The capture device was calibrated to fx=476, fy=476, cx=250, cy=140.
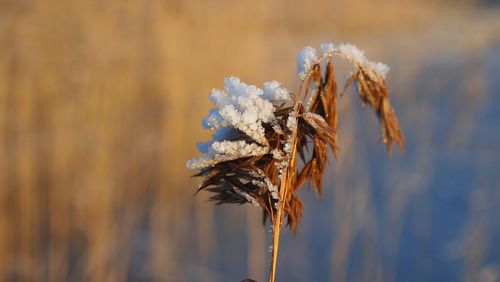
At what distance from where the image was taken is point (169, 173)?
3.30 m

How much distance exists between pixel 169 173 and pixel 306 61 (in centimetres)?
280

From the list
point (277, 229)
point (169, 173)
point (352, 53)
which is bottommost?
point (277, 229)

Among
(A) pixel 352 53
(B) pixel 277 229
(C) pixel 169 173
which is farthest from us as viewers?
(C) pixel 169 173

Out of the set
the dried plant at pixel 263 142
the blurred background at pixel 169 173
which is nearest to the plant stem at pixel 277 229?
the dried plant at pixel 263 142

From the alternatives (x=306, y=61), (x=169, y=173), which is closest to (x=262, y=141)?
(x=306, y=61)

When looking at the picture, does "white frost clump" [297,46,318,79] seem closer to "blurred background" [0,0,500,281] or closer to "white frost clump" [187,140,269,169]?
"white frost clump" [187,140,269,169]

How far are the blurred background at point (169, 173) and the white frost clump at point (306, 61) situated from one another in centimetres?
214

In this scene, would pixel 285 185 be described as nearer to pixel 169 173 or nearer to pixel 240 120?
pixel 240 120

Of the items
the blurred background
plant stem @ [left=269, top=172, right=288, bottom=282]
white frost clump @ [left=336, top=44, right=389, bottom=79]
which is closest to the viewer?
plant stem @ [left=269, top=172, right=288, bottom=282]

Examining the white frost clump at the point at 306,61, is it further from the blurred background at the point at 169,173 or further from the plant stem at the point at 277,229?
the blurred background at the point at 169,173

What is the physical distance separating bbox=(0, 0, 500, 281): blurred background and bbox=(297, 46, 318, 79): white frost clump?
2138 mm

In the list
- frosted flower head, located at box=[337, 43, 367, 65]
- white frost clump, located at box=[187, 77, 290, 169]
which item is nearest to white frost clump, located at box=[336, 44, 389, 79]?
frosted flower head, located at box=[337, 43, 367, 65]

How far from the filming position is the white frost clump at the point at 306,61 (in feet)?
1.93

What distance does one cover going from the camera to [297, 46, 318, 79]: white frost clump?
59cm
